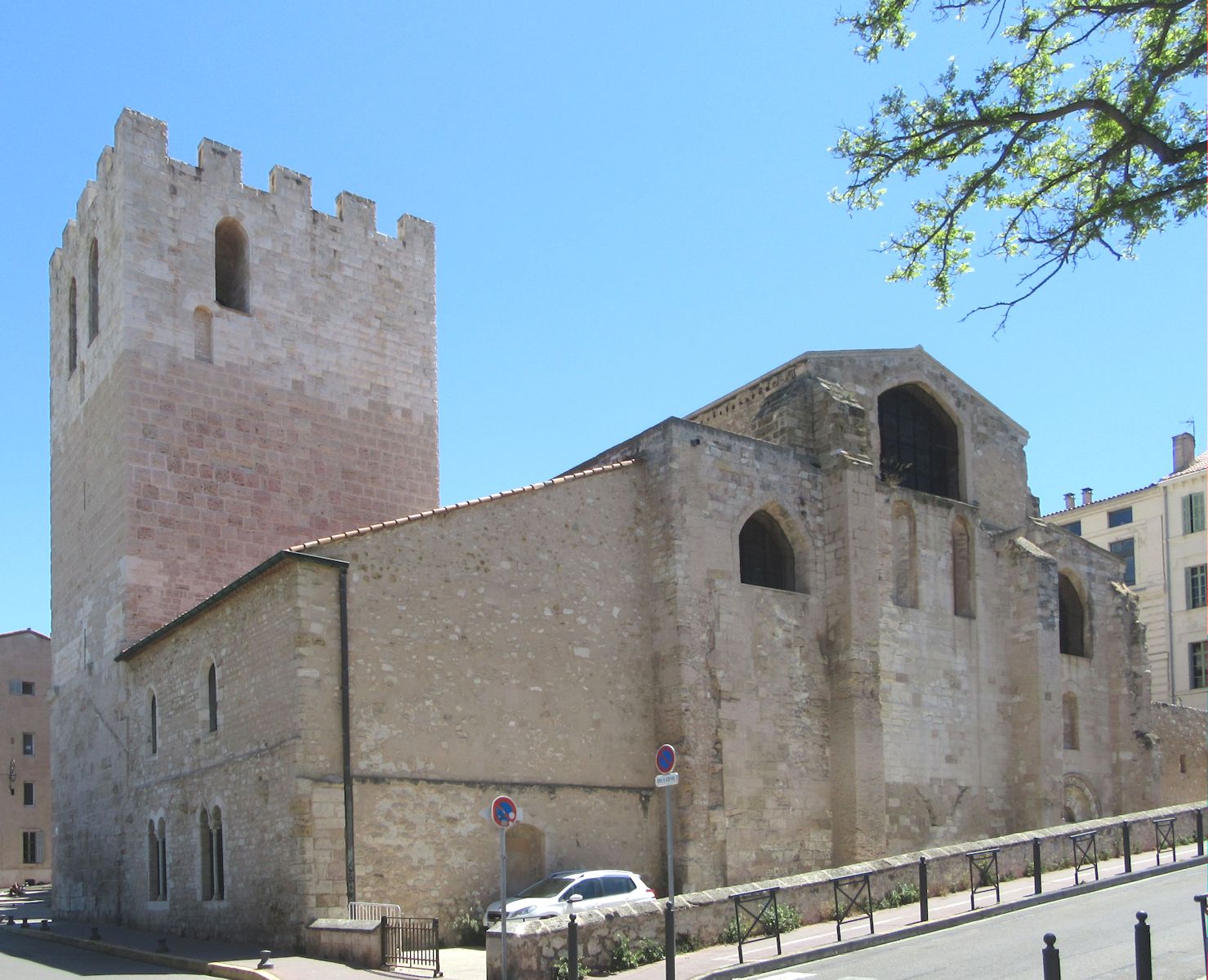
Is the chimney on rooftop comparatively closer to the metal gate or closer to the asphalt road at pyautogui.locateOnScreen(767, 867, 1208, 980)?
the asphalt road at pyautogui.locateOnScreen(767, 867, 1208, 980)

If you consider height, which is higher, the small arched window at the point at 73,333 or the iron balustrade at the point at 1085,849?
the small arched window at the point at 73,333

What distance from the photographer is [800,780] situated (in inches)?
869

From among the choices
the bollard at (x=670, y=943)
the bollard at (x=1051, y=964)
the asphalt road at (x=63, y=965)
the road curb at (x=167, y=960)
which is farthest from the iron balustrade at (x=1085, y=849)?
the asphalt road at (x=63, y=965)

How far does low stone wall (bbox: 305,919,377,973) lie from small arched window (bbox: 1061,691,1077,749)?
17.3 meters

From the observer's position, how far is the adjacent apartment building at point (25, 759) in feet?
137

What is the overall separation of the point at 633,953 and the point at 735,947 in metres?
1.57

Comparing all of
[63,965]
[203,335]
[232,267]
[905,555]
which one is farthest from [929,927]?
[232,267]

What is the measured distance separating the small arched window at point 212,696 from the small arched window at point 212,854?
1.34 meters

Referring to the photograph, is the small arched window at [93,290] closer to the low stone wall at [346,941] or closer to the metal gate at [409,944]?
the low stone wall at [346,941]

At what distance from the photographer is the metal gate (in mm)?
14852

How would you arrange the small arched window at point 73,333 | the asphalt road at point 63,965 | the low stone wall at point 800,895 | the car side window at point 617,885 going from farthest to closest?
the small arched window at point 73,333 → the car side window at point 617,885 → the asphalt road at point 63,965 → the low stone wall at point 800,895

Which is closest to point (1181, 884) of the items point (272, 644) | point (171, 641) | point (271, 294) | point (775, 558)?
point (775, 558)

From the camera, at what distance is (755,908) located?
51.6 feet

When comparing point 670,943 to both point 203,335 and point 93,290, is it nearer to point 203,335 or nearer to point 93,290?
point 203,335
